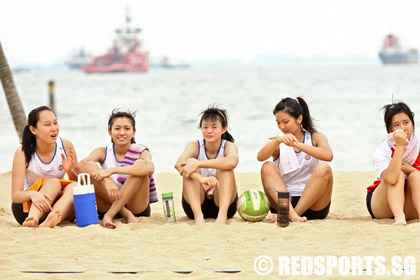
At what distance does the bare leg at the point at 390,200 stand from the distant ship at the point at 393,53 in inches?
3460

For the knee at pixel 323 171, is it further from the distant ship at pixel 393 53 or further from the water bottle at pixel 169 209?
the distant ship at pixel 393 53

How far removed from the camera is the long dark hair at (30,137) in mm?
5219

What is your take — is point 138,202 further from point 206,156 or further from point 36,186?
point 36,186

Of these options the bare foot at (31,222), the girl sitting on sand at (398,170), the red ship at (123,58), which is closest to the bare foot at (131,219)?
the bare foot at (31,222)

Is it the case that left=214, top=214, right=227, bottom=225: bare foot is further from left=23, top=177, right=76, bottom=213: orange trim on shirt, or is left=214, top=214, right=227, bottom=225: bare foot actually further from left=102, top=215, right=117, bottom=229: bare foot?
left=23, top=177, right=76, bottom=213: orange trim on shirt

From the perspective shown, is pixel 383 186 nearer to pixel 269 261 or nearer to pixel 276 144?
pixel 276 144

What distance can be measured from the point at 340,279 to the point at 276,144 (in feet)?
6.07

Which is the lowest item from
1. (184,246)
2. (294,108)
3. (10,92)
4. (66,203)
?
(184,246)

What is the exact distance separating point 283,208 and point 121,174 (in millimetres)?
1499

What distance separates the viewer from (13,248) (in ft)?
14.4

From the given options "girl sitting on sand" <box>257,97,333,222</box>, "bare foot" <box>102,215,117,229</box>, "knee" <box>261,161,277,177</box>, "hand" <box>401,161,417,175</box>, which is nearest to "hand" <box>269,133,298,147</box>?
"girl sitting on sand" <box>257,97,333,222</box>

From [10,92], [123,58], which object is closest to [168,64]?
[123,58]

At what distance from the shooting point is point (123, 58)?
8631 centimetres

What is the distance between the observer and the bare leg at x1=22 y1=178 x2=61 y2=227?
5043 millimetres
